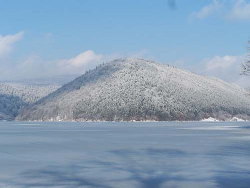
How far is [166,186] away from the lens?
65.1 feet

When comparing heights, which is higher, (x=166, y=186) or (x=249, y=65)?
(x=249, y=65)

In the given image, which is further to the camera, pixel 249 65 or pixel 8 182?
pixel 249 65

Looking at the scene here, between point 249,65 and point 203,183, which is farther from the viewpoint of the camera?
point 249,65

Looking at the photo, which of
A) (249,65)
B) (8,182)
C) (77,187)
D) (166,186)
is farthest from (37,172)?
(249,65)

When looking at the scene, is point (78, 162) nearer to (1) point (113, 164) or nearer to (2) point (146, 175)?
(1) point (113, 164)

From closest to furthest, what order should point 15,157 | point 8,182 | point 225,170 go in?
point 8,182 → point 225,170 → point 15,157

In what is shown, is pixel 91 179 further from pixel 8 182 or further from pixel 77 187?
pixel 8 182

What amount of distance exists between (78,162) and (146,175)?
697 centimetres

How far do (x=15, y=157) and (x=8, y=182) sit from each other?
11.3 metres

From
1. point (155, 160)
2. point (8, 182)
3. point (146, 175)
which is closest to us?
point (8, 182)

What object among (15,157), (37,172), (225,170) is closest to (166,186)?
(225,170)

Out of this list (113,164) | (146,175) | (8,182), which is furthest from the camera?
(113,164)

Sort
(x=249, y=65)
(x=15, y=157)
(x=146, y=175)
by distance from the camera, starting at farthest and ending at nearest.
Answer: (x=249, y=65)
(x=15, y=157)
(x=146, y=175)

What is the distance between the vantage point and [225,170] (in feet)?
81.1
